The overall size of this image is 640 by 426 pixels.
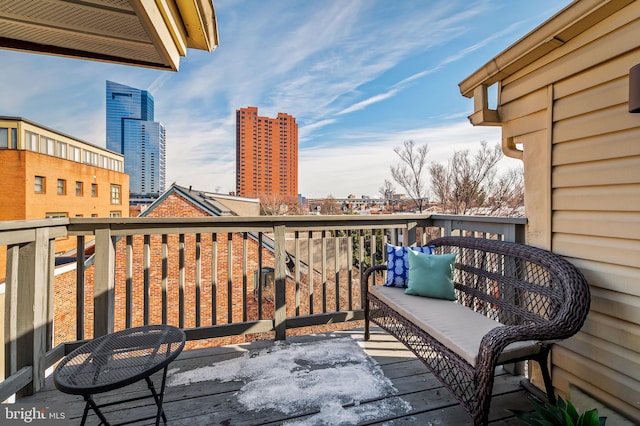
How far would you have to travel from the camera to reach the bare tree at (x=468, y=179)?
42.1 ft

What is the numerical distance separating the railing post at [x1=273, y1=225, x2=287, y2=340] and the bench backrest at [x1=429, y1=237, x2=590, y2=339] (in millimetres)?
1356

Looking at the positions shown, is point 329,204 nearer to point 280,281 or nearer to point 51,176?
point 51,176

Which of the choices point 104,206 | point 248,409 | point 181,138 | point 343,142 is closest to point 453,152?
point 343,142

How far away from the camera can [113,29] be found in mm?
A: 1707

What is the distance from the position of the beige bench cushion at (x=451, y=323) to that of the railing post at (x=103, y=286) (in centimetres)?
203

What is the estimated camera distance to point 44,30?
1.78m

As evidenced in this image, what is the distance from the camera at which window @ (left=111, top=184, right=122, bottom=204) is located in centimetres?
2500

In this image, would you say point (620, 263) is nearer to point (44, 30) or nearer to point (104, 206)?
point (44, 30)

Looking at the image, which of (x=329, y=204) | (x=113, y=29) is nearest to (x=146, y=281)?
(x=113, y=29)

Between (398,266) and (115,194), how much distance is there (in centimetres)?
2872

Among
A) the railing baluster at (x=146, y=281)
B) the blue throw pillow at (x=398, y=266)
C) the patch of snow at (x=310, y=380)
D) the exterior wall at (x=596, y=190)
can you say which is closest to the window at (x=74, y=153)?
the railing baluster at (x=146, y=281)

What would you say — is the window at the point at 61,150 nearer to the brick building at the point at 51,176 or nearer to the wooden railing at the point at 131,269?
the brick building at the point at 51,176

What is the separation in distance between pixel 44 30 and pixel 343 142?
20394 mm

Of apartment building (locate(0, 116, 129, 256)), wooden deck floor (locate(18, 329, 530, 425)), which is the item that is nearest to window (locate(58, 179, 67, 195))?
apartment building (locate(0, 116, 129, 256))
